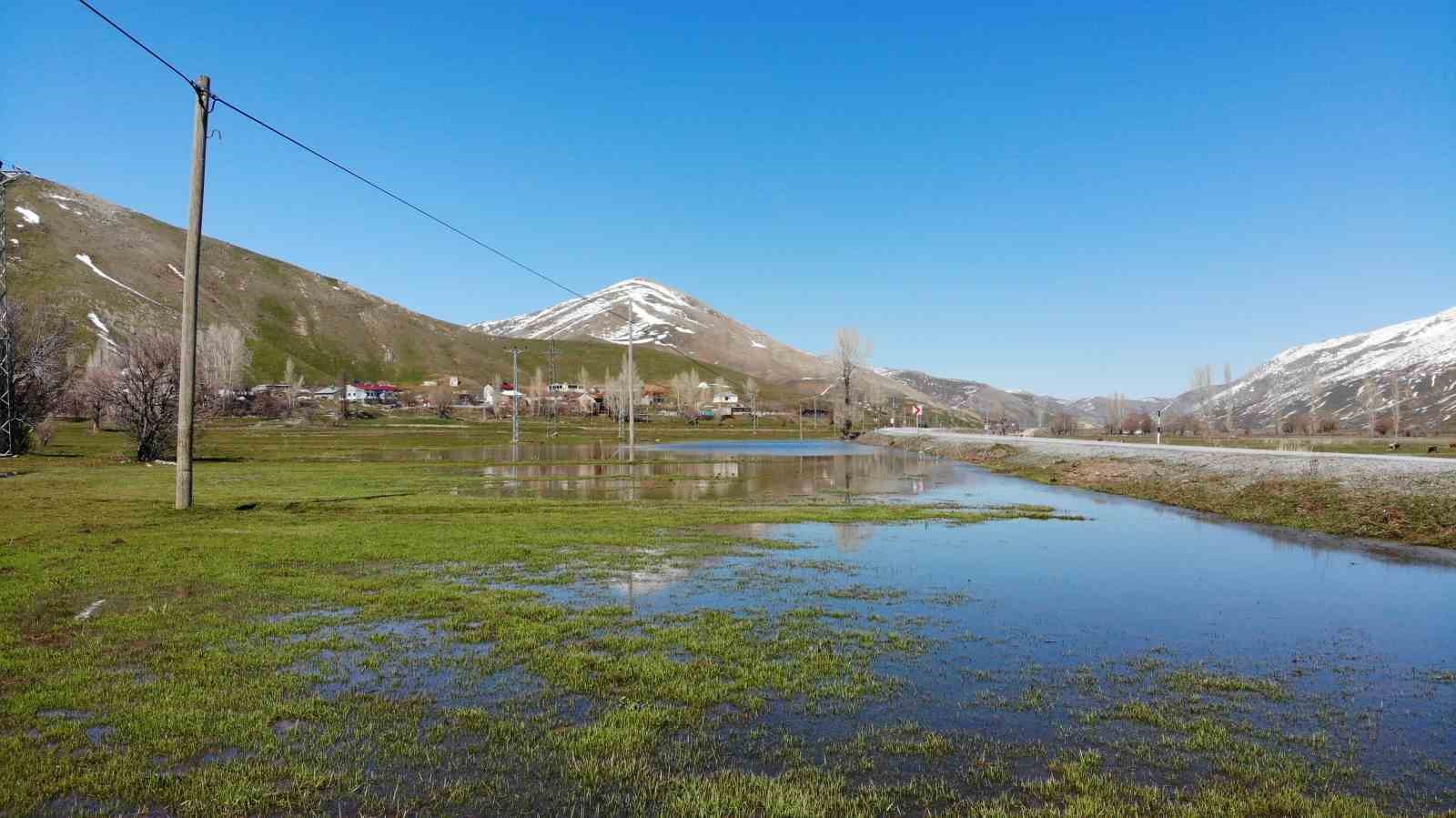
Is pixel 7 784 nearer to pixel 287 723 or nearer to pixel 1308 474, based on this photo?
pixel 287 723

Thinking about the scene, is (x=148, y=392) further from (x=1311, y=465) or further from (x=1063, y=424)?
(x=1063, y=424)

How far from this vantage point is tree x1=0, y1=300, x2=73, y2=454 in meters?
53.9

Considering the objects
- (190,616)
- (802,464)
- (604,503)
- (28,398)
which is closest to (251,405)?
(28,398)

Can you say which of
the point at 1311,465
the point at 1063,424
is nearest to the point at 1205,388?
the point at 1063,424

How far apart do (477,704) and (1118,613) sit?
12.1m

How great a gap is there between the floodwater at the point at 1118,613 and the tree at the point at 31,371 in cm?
5725

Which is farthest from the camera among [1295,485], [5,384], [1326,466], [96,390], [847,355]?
[847,355]

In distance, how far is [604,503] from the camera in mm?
34562

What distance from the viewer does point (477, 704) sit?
30.2ft

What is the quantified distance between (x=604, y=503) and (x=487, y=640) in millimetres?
22700

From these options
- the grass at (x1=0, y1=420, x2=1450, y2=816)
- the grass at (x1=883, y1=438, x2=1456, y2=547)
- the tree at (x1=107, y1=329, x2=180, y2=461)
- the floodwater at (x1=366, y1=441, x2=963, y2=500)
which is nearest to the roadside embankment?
the grass at (x1=883, y1=438, x2=1456, y2=547)

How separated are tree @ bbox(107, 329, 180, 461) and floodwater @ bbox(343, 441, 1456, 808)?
164ft

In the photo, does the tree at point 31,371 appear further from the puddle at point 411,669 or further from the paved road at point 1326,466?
the paved road at point 1326,466

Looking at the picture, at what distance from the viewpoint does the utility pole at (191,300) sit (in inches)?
998
